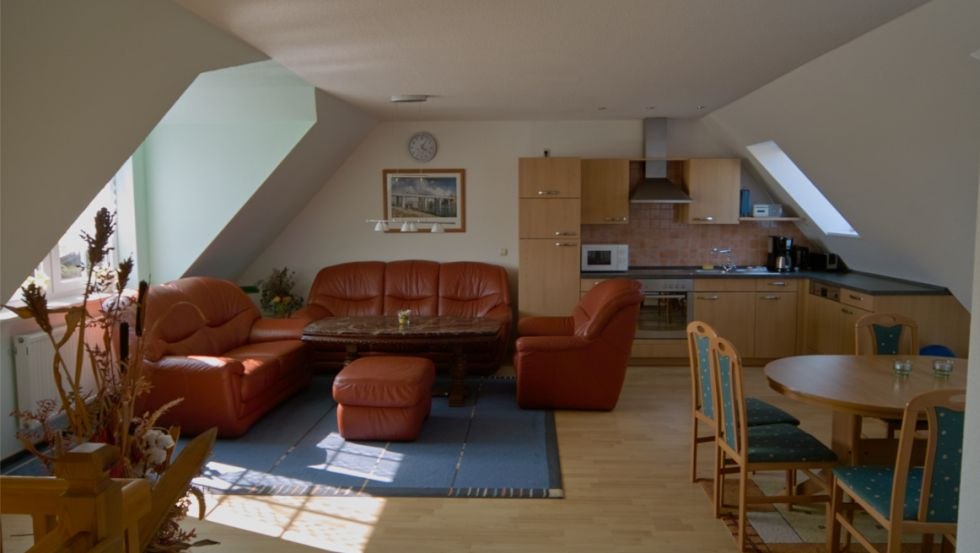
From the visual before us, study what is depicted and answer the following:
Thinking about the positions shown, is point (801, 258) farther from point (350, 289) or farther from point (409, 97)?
point (350, 289)

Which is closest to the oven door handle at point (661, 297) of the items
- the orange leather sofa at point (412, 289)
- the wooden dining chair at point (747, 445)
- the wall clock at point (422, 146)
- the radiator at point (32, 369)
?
the orange leather sofa at point (412, 289)

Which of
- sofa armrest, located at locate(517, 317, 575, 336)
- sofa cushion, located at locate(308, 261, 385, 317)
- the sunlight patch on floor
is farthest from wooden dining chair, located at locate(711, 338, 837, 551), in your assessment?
sofa cushion, located at locate(308, 261, 385, 317)

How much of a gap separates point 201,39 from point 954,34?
349 centimetres

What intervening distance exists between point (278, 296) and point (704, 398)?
176 inches

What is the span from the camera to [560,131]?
271 inches

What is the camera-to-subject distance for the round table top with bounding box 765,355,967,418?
274 centimetres

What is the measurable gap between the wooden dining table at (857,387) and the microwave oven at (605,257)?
3177 millimetres

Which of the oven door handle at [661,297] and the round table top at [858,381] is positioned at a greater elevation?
the oven door handle at [661,297]

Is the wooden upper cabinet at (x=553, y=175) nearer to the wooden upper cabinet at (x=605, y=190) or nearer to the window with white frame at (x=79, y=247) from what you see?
the wooden upper cabinet at (x=605, y=190)

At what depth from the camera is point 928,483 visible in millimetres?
2385

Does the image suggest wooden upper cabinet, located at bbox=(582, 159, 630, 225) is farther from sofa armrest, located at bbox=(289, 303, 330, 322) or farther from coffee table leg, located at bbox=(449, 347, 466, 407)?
sofa armrest, located at bbox=(289, 303, 330, 322)

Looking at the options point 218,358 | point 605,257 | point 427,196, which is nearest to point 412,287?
point 427,196

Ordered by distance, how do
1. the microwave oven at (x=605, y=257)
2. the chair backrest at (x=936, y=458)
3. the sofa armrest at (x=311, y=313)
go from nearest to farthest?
the chair backrest at (x=936, y=458) < the sofa armrest at (x=311, y=313) < the microwave oven at (x=605, y=257)

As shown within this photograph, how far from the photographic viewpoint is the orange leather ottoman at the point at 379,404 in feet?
14.4
